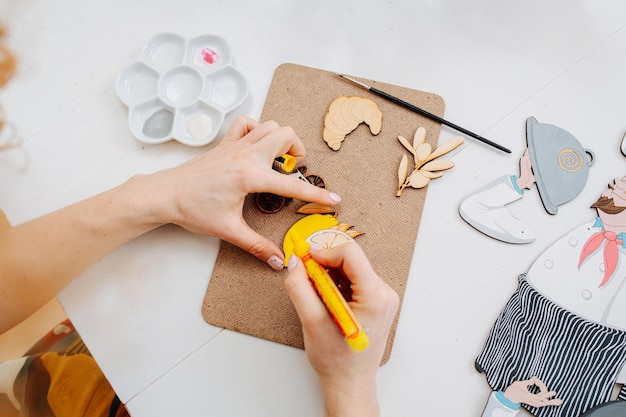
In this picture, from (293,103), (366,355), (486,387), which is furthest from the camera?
(293,103)

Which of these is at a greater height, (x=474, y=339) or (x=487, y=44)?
(x=487, y=44)

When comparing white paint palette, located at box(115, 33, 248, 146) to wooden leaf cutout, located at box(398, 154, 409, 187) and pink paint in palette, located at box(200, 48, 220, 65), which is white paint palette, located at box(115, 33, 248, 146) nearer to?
pink paint in palette, located at box(200, 48, 220, 65)

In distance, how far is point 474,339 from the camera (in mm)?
719

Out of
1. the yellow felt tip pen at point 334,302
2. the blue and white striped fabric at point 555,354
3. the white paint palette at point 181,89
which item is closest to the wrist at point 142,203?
the white paint palette at point 181,89

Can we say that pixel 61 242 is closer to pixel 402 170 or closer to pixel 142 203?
pixel 142 203

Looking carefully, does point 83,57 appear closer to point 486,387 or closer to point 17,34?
point 17,34

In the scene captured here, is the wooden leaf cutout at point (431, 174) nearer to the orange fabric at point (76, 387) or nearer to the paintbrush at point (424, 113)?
the paintbrush at point (424, 113)

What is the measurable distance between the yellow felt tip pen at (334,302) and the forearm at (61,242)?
0.84ft

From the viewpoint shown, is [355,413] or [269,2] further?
[269,2]

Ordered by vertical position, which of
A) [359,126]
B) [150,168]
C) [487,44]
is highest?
[487,44]

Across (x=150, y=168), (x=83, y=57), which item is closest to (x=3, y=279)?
(x=150, y=168)

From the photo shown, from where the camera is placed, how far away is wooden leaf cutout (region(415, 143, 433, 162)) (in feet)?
2.53

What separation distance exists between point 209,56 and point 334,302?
0.54 m

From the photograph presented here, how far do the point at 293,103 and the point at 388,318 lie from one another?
42 cm
